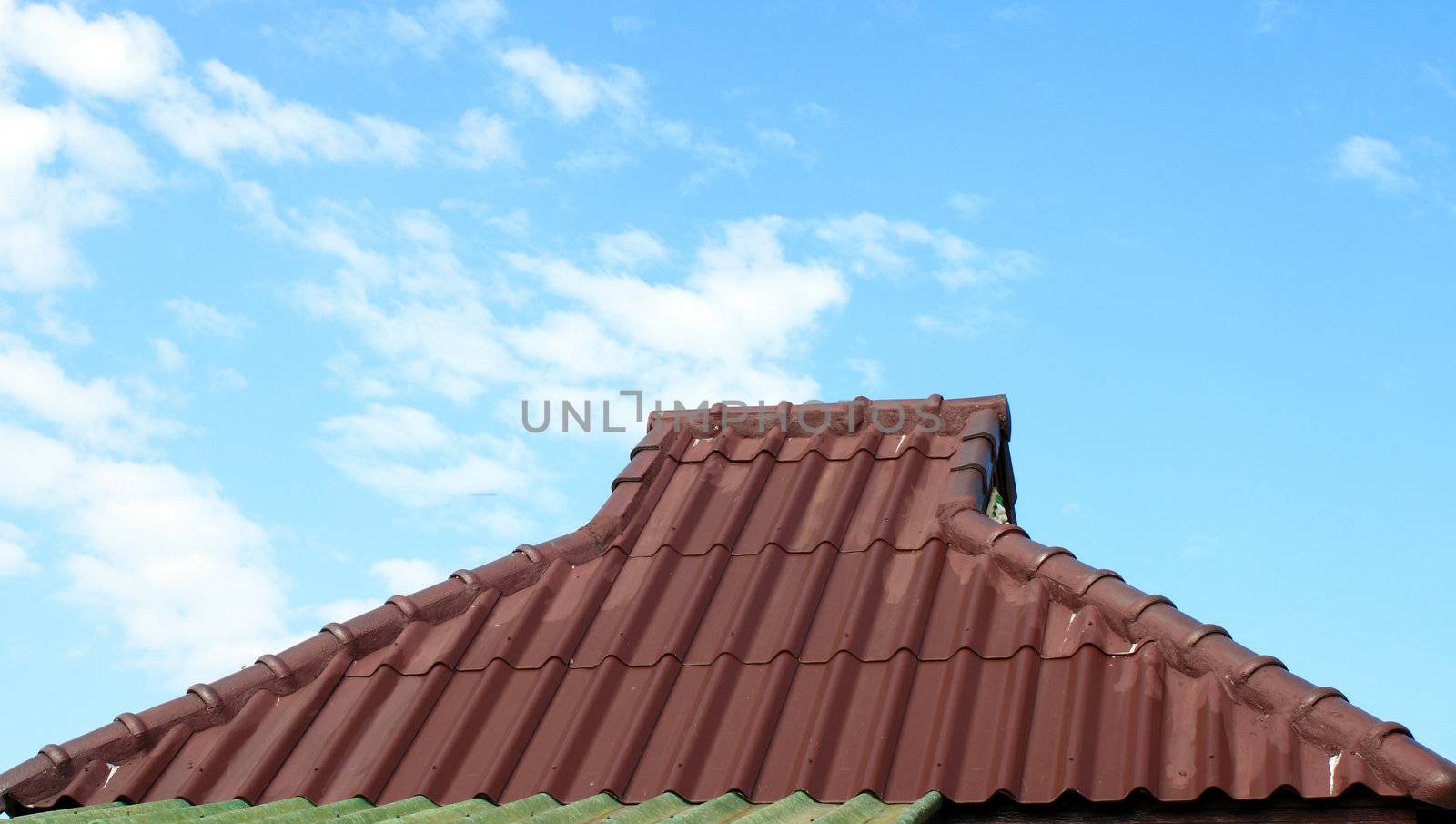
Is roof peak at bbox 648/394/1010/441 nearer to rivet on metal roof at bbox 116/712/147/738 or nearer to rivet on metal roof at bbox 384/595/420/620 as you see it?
rivet on metal roof at bbox 384/595/420/620

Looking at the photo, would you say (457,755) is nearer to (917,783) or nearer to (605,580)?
(605,580)

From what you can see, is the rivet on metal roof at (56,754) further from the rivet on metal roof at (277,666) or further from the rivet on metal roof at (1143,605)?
the rivet on metal roof at (1143,605)

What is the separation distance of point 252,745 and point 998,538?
3.08 meters

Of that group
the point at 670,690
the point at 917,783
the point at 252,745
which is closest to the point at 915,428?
the point at 670,690

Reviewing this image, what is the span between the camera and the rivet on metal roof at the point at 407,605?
239 inches

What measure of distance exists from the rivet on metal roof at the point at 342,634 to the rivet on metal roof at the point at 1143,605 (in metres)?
3.16

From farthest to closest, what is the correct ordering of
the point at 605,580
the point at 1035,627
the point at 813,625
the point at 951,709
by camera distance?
the point at 605,580, the point at 813,625, the point at 1035,627, the point at 951,709

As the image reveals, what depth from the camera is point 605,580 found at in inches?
245

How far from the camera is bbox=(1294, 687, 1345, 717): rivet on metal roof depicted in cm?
440

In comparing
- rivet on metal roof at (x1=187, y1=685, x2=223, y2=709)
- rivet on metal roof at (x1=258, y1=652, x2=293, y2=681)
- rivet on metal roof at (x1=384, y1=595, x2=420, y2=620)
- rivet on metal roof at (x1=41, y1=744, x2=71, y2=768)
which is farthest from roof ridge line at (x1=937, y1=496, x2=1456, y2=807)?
rivet on metal roof at (x1=41, y1=744, x2=71, y2=768)

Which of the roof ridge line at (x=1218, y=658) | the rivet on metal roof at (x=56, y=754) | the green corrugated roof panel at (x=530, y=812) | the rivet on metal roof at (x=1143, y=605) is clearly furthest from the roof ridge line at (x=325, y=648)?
the rivet on metal roof at (x=1143, y=605)

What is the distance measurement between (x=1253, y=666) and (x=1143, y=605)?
55cm

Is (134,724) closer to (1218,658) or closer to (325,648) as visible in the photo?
(325,648)

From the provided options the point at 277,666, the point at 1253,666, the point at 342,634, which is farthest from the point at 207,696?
the point at 1253,666
